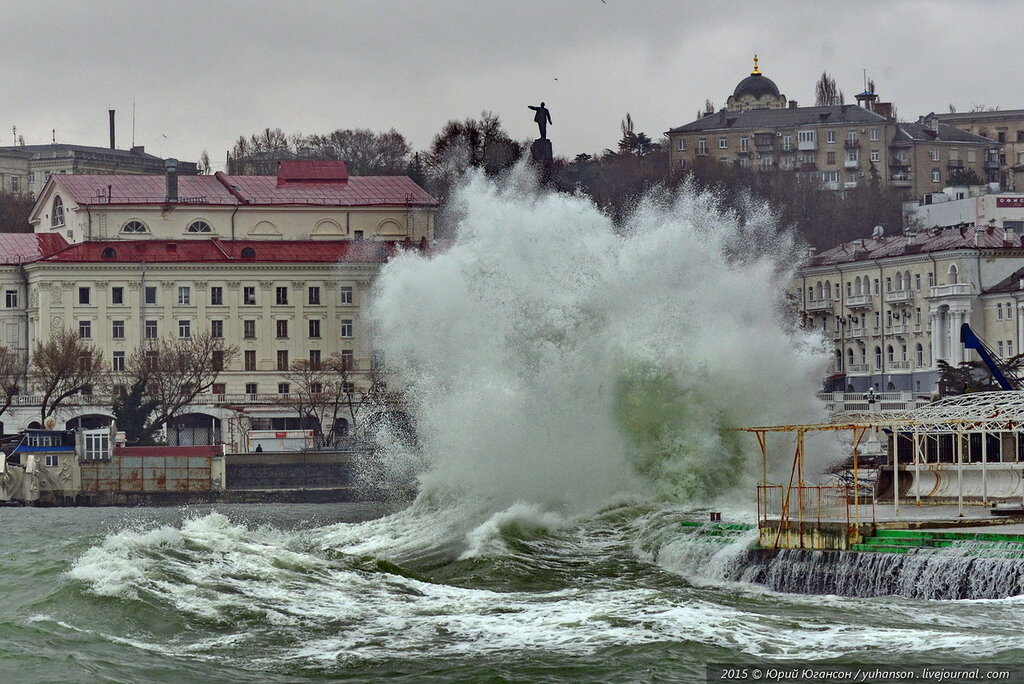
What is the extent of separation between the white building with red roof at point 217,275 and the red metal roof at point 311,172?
304 cm

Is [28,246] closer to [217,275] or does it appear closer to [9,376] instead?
[217,275]

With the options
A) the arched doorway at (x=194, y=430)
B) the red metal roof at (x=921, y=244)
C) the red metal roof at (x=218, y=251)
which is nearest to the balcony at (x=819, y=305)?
the red metal roof at (x=921, y=244)

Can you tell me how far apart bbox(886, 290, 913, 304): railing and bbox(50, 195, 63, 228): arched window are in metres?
47.9

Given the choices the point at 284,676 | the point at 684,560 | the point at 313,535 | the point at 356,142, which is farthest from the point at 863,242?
the point at 284,676

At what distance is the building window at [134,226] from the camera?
113188mm

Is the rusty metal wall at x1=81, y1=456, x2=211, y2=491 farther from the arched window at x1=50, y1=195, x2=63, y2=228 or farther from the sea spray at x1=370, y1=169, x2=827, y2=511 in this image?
the sea spray at x1=370, y1=169, x2=827, y2=511

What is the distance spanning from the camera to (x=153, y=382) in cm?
10156

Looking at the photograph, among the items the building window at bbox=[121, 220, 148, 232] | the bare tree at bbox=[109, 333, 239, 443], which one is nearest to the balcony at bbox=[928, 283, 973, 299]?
the bare tree at bbox=[109, 333, 239, 443]

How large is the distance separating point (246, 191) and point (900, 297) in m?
38.6

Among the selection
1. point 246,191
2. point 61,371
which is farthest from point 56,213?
point 61,371

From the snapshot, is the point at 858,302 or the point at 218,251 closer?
the point at 858,302

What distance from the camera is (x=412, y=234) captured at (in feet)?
373

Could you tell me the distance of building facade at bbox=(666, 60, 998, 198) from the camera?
530 ft

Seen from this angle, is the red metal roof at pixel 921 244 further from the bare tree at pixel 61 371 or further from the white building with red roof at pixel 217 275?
the bare tree at pixel 61 371
